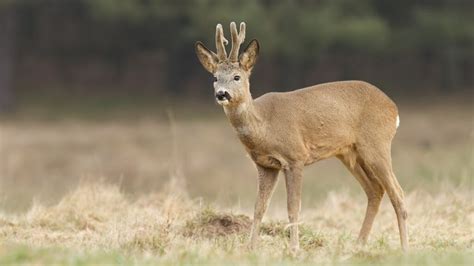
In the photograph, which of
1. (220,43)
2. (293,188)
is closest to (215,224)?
(293,188)

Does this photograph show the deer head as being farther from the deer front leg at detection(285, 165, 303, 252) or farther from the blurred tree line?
the blurred tree line

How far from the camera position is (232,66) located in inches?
380

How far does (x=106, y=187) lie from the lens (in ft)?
43.3

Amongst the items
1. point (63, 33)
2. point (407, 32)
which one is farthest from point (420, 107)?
point (63, 33)

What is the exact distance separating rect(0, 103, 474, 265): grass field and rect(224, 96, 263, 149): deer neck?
3.06ft

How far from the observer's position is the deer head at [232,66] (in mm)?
9469

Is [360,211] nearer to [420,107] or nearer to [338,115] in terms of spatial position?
[338,115]

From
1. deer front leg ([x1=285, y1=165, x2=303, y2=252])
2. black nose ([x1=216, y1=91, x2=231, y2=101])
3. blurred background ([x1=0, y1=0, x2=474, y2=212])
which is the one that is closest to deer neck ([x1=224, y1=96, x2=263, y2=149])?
black nose ([x1=216, y1=91, x2=231, y2=101])

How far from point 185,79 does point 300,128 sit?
85.0ft

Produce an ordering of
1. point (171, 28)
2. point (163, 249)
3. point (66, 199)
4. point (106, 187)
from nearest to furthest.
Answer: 1. point (163, 249)
2. point (66, 199)
3. point (106, 187)
4. point (171, 28)

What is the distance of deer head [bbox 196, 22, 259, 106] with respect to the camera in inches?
373

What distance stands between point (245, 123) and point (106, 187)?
159 inches

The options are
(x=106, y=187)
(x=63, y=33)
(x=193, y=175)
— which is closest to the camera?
(x=106, y=187)

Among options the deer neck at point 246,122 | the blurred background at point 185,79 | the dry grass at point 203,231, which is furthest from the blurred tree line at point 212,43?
the deer neck at point 246,122
